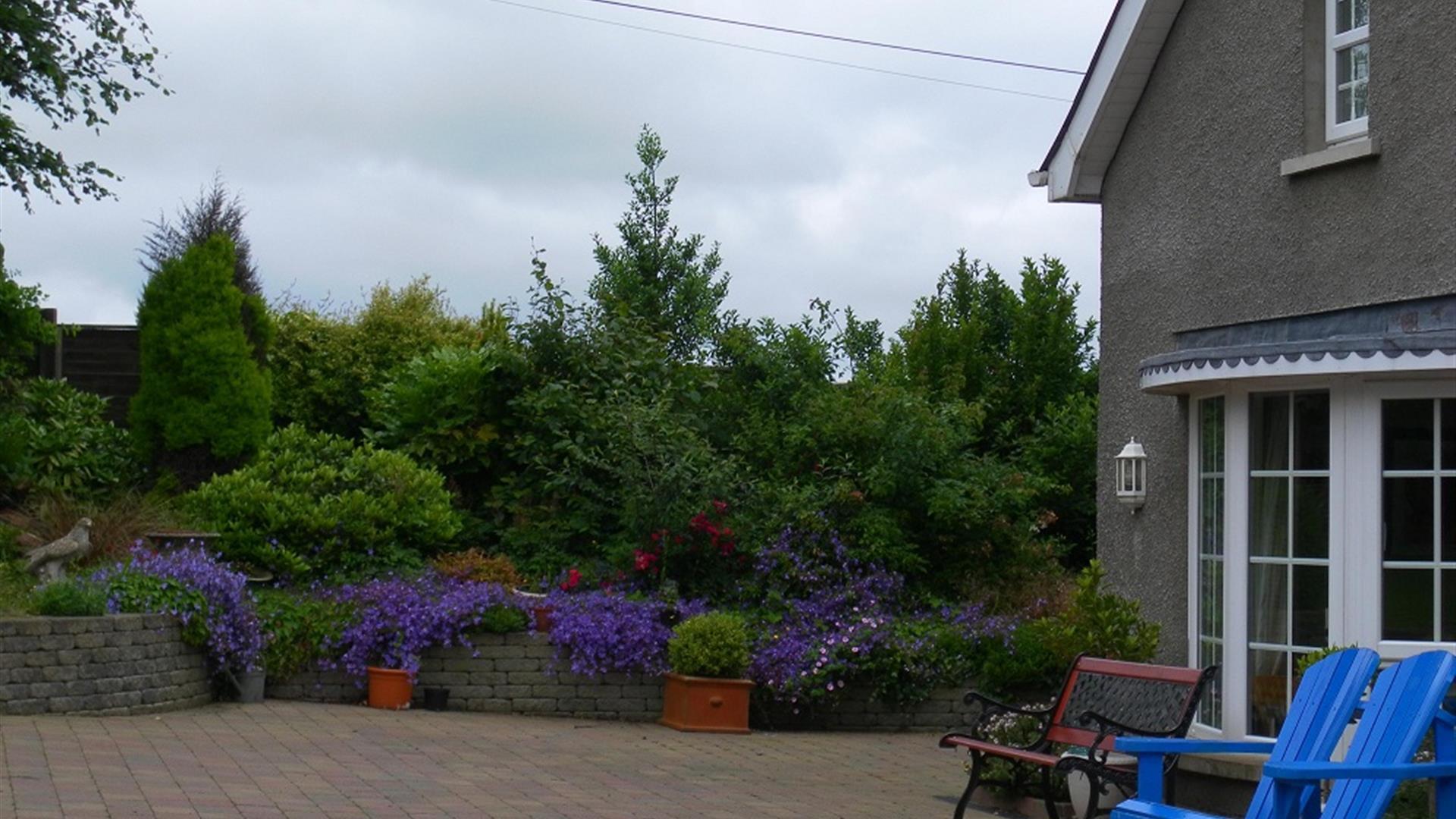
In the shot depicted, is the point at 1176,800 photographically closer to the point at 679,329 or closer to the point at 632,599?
the point at 632,599

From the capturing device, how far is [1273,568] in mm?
9172

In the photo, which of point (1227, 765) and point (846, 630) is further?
point (846, 630)

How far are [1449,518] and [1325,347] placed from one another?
42.4 inches

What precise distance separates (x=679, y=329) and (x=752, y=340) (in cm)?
599

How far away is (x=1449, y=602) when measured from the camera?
8398 mm

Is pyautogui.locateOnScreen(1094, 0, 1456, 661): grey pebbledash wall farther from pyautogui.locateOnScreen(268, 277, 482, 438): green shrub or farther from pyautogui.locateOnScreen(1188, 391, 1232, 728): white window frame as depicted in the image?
pyautogui.locateOnScreen(268, 277, 482, 438): green shrub

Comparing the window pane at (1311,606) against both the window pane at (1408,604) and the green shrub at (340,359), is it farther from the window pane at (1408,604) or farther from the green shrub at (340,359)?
the green shrub at (340,359)

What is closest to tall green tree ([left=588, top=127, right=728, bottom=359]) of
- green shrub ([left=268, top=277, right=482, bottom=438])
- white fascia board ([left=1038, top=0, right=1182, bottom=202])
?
green shrub ([left=268, top=277, right=482, bottom=438])

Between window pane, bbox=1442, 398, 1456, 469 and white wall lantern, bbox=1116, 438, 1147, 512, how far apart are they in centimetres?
235

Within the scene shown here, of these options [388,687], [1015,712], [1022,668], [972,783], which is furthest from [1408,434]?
[388,687]

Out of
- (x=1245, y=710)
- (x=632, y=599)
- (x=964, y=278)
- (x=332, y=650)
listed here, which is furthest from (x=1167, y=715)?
(x=964, y=278)

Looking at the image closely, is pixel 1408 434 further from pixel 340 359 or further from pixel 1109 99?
pixel 340 359

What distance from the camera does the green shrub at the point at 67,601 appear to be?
12133mm

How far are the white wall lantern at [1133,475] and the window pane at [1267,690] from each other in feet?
5.01
